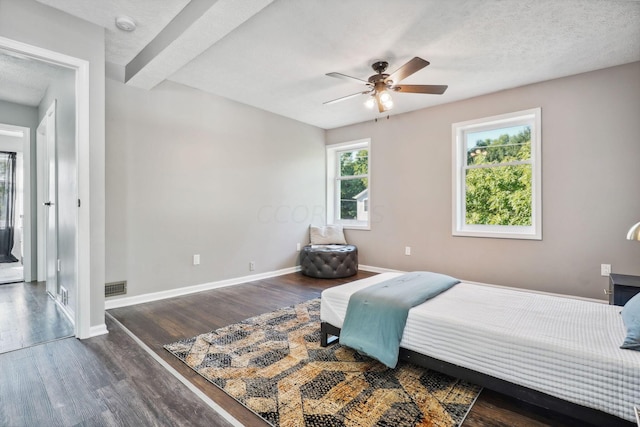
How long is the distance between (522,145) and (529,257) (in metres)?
1.48

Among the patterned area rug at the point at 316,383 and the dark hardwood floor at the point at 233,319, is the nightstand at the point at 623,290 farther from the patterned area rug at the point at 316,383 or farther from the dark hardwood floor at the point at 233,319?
the patterned area rug at the point at 316,383

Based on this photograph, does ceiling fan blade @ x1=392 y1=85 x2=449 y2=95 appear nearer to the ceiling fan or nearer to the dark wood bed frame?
the ceiling fan

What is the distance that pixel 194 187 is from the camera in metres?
4.12

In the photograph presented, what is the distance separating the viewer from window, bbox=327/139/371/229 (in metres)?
5.74

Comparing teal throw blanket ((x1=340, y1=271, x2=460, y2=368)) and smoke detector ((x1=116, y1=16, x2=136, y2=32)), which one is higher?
smoke detector ((x1=116, y1=16, x2=136, y2=32))

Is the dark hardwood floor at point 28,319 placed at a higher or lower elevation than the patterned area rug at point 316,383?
higher

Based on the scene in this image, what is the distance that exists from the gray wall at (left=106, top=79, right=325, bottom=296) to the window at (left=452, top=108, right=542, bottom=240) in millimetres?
2691

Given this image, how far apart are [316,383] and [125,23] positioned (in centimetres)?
324

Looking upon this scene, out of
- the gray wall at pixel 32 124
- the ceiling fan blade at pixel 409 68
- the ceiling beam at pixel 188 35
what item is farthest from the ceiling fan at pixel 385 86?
the gray wall at pixel 32 124

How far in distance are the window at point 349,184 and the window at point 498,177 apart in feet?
5.17

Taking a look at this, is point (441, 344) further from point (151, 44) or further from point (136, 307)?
point (151, 44)

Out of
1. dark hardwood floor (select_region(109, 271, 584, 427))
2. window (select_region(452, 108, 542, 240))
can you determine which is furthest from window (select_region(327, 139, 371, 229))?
window (select_region(452, 108, 542, 240))

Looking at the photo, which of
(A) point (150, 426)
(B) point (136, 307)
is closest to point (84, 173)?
(B) point (136, 307)

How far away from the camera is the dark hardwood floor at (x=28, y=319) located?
2.60m
